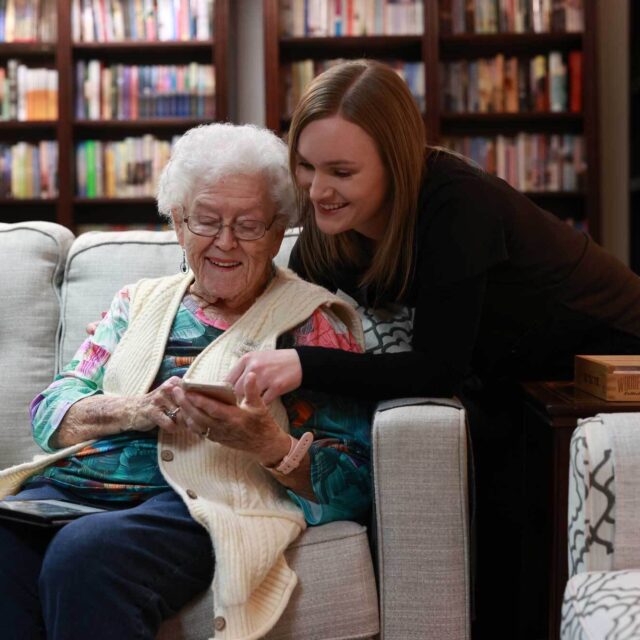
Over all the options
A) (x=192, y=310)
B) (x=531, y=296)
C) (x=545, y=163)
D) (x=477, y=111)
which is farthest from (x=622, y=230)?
(x=192, y=310)

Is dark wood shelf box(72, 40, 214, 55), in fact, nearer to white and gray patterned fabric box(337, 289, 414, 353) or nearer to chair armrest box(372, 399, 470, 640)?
white and gray patterned fabric box(337, 289, 414, 353)

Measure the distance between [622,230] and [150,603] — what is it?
3475mm

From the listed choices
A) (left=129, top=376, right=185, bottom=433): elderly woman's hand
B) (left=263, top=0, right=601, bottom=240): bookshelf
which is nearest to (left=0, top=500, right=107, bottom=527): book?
(left=129, top=376, right=185, bottom=433): elderly woman's hand

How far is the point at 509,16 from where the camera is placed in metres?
4.14

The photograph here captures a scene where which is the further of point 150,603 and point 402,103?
point 402,103

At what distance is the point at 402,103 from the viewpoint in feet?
5.37

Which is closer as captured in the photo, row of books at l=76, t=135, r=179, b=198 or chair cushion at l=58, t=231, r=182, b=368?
chair cushion at l=58, t=231, r=182, b=368

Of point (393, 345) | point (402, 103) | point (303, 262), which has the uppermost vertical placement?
point (402, 103)

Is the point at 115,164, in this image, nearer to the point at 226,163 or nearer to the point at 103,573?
the point at 226,163

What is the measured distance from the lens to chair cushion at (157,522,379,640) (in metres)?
1.39

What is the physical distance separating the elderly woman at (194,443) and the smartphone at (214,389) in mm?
13

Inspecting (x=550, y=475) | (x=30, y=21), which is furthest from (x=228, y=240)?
(x=30, y=21)

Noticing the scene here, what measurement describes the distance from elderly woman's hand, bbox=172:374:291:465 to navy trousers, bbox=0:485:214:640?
0.45ft

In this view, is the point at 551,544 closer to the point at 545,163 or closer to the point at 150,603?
the point at 150,603
